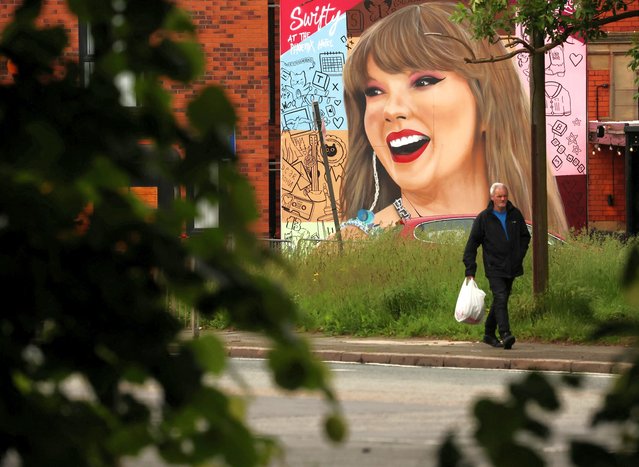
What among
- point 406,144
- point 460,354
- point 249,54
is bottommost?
point 460,354

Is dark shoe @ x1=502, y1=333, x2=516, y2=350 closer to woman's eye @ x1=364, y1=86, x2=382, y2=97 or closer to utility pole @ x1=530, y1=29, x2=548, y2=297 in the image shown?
utility pole @ x1=530, y1=29, x2=548, y2=297

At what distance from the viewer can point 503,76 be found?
93.5ft

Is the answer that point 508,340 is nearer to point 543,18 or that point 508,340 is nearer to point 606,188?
point 543,18

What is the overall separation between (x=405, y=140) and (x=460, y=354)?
14.6 m

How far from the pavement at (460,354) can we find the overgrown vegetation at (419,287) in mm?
490

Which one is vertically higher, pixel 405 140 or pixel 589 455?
pixel 405 140

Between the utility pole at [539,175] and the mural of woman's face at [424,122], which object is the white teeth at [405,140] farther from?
the utility pole at [539,175]

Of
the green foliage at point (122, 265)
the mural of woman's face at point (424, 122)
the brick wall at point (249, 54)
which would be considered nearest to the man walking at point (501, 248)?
the green foliage at point (122, 265)

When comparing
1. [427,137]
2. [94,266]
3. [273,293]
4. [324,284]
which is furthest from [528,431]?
[427,137]

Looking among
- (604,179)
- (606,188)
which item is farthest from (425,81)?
(606,188)

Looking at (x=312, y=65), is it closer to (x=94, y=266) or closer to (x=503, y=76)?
(x=503, y=76)

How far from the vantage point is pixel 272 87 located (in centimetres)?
Result: 2916

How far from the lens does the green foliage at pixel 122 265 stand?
1.63 metres

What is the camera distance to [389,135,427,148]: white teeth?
1126 inches
